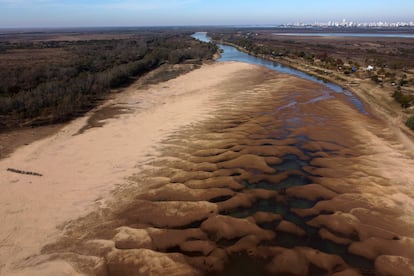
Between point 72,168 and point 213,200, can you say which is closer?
point 213,200

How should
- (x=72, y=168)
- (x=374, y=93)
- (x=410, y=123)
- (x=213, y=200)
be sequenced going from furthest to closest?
(x=374, y=93) → (x=410, y=123) → (x=72, y=168) → (x=213, y=200)

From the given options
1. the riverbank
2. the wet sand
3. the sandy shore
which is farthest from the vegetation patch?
the sandy shore

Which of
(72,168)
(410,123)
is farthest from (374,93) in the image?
(72,168)

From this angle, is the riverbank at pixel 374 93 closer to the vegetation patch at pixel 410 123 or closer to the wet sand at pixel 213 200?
the vegetation patch at pixel 410 123

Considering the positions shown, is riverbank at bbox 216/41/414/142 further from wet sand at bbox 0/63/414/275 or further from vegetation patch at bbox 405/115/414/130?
wet sand at bbox 0/63/414/275

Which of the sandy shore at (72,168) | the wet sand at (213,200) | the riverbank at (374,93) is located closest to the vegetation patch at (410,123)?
the riverbank at (374,93)

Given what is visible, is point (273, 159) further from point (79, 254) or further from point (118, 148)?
point (79, 254)

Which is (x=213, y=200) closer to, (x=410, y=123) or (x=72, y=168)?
(x=72, y=168)

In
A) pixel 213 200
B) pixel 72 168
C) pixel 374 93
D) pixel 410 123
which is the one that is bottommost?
pixel 213 200
